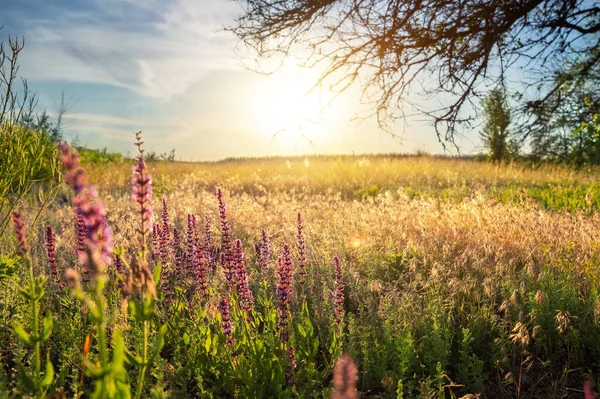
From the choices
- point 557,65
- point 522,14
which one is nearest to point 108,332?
point 522,14

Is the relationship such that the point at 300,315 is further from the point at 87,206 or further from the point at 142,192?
the point at 87,206

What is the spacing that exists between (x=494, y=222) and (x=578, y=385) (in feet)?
8.96

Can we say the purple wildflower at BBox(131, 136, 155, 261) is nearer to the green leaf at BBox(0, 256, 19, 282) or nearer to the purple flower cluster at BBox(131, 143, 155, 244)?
the purple flower cluster at BBox(131, 143, 155, 244)

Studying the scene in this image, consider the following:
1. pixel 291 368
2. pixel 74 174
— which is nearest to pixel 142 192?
pixel 74 174

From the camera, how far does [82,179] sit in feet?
4.07

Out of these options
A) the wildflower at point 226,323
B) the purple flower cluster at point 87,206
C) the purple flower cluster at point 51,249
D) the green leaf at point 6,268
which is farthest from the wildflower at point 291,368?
the green leaf at point 6,268

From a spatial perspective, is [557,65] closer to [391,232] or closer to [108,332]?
[391,232]

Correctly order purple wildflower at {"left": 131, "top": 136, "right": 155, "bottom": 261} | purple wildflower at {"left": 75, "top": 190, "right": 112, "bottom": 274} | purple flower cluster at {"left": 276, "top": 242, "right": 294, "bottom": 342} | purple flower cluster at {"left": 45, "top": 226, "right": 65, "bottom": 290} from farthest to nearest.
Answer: purple flower cluster at {"left": 45, "top": 226, "right": 65, "bottom": 290} < purple flower cluster at {"left": 276, "top": 242, "right": 294, "bottom": 342} < purple wildflower at {"left": 131, "top": 136, "right": 155, "bottom": 261} < purple wildflower at {"left": 75, "top": 190, "right": 112, "bottom": 274}

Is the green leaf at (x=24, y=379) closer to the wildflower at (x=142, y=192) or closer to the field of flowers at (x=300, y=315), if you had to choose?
the field of flowers at (x=300, y=315)

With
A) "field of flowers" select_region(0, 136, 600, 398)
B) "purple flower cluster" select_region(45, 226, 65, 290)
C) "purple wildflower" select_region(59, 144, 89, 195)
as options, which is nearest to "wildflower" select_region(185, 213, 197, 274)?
"field of flowers" select_region(0, 136, 600, 398)

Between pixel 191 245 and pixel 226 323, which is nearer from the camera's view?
pixel 226 323

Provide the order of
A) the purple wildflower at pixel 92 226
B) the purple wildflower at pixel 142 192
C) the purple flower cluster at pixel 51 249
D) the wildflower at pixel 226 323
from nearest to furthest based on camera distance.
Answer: the purple wildflower at pixel 92 226 → the purple wildflower at pixel 142 192 → the wildflower at pixel 226 323 → the purple flower cluster at pixel 51 249

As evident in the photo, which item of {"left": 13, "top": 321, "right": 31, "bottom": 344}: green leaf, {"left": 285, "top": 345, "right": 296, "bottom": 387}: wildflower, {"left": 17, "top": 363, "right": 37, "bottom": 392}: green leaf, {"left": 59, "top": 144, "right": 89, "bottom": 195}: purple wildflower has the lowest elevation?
{"left": 285, "top": 345, "right": 296, "bottom": 387}: wildflower

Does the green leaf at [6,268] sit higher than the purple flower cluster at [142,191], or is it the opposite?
the purple flower cluster at [142,191]
